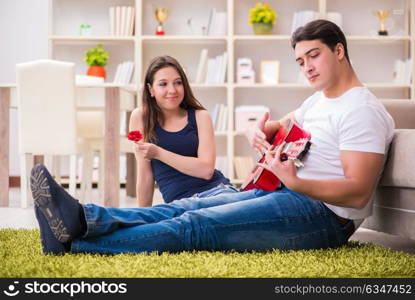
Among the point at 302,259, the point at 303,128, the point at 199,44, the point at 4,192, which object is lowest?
the point at 4,192

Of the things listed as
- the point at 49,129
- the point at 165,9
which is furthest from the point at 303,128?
the point at 165,9

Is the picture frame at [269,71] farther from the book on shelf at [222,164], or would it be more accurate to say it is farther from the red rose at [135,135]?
the red rose at [135,135]

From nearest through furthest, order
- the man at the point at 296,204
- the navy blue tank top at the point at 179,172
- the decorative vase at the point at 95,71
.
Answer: the man at the point at 296,204
the navy blue tank top at the point at 179,172
the decorative vase at the point at 95,71

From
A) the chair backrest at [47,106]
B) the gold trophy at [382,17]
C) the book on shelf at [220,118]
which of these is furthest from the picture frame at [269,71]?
the chair backrest at [47,106]

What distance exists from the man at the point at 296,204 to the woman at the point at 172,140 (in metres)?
0.39

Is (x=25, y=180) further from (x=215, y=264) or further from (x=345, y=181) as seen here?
(x=345, y=181)

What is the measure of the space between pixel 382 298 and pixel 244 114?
13.3 feet

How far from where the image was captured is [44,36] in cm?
567

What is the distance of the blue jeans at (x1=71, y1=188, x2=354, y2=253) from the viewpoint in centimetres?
161

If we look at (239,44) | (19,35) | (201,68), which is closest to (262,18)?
(239,44)

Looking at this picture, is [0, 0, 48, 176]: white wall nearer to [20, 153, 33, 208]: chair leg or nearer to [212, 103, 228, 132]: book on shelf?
[212, 103, 228, 132]: book on shelf

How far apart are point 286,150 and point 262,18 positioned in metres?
3.74

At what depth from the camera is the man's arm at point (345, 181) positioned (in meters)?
1.58

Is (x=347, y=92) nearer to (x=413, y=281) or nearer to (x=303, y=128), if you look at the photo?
(x=303, y=128)
